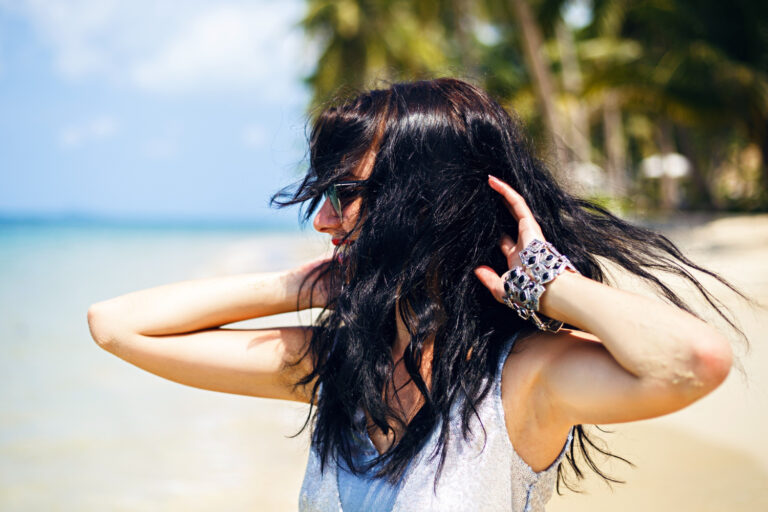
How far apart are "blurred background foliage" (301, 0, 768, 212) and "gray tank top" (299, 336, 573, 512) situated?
579 centimetres

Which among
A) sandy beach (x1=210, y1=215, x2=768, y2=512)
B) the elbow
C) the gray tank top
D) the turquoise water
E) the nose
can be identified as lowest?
sandy beach (x1=210, y1=215, x2=768, y2=512)

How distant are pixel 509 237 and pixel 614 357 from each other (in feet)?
1.37

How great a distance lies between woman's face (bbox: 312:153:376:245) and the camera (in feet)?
5.16

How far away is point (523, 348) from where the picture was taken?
1.45 metres

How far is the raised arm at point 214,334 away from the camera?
175cm

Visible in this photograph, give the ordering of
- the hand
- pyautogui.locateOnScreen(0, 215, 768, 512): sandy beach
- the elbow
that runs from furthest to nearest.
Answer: pyautogui.locateOnScreen(0, 215, 768, 512): sandy beach
the hand
the elbow

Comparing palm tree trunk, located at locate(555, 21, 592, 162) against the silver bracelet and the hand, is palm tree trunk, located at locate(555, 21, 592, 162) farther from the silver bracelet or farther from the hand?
the silver bracelet

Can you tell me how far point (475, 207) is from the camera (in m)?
1.50

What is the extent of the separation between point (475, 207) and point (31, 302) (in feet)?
50.8

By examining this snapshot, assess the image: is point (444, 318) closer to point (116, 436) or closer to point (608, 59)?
point (116, 436)

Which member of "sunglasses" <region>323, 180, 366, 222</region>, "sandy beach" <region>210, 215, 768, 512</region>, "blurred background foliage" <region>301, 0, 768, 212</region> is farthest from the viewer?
"blurred background foliage" <region>301, 0, 768, 212</region>

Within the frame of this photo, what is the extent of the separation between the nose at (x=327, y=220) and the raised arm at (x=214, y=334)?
0.25m

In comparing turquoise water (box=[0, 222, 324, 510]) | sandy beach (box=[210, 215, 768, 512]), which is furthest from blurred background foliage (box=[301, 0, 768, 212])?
turquoise water (box=[0, 222, 324, 510])

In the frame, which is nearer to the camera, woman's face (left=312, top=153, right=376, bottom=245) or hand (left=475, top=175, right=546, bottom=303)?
hand (left=475, top=175, right=546, bottom=303)
